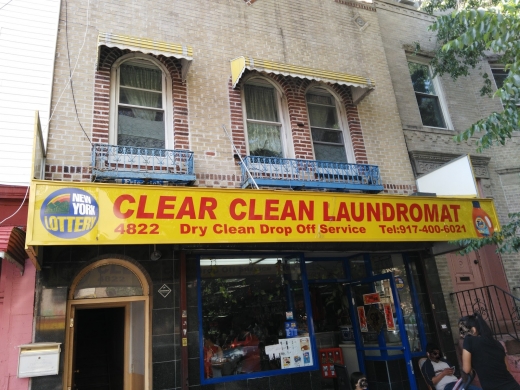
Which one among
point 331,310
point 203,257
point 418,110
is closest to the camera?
point 203,257

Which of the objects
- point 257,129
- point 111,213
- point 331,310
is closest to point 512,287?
point 331,310

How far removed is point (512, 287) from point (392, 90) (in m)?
5.50

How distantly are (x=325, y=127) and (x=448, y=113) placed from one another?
434cm

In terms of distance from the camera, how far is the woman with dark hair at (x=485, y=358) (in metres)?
4.75

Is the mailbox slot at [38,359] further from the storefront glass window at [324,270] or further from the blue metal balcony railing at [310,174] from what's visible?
the storefront glass window at [324,270]

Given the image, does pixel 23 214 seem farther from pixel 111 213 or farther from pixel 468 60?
pixel 468 60

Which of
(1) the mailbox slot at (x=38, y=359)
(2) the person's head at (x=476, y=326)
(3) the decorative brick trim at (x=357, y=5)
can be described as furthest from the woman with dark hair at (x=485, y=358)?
(3) the decorative brick trim at (x=357, y=5)

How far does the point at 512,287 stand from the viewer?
32.7 ft

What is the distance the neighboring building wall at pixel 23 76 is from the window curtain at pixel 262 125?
12.2 feet

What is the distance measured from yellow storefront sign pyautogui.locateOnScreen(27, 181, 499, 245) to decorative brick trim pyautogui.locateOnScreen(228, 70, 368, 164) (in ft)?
6.63

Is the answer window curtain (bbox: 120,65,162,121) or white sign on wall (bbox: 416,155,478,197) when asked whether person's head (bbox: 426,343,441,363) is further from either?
window curtain (bbox: 120,65,162,121)

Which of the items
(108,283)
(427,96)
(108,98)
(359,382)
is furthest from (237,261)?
(427,96)

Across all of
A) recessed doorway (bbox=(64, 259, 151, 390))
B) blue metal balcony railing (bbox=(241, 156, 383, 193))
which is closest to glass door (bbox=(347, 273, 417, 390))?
blue metal balcony railing (bbox=(241, 156, 383, 193))

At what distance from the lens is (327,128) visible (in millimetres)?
9359
